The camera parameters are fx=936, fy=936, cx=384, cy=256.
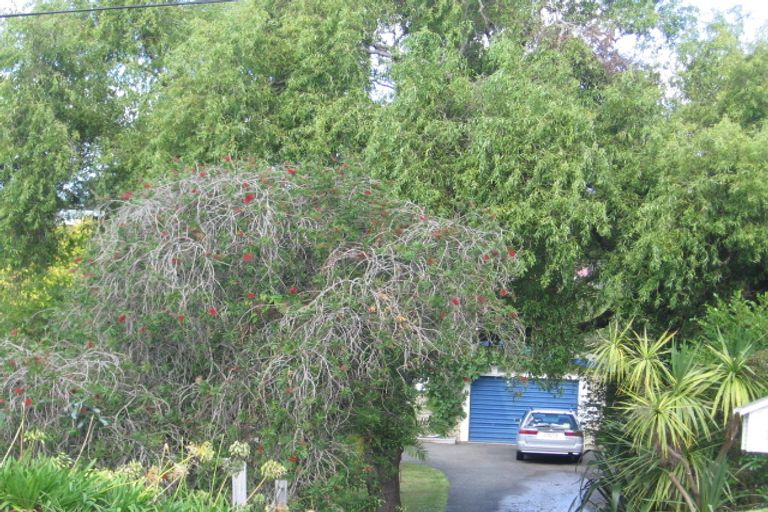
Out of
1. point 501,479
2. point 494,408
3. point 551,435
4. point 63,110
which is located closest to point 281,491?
point 63,110

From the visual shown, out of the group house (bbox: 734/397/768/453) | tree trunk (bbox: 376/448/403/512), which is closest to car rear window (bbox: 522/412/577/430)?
tree trunk (bbox: 376/448/403/512)

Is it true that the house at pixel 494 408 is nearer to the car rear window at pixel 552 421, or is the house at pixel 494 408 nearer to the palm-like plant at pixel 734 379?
the car rear window at pixel 552 421

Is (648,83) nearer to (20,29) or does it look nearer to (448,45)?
(448,45)

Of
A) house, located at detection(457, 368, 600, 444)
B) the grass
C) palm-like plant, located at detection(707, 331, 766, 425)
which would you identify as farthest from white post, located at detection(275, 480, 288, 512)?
house, located at detection(457, 368, 600, 444)

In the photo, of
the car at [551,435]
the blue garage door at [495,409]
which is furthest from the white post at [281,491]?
the blue garage door at [495,409]

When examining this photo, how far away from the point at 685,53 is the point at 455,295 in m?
6.81

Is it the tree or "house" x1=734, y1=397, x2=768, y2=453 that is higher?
the tree

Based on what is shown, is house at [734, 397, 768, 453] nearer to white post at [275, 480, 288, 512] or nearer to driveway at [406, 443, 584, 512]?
white post at [275, 480, 288, 512]

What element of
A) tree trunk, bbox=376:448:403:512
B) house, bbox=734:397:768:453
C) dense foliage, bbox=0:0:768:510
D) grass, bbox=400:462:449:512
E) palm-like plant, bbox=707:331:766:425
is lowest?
grass, bbox=400:462:449:512

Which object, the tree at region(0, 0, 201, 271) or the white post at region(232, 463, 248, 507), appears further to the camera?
the tree at region(0, 0, 201, 271)

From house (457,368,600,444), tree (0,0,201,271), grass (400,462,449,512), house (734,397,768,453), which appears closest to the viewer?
house (734,397,768,453)

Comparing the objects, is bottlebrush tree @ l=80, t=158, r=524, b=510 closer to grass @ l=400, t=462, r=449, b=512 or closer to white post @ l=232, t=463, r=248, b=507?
white post @ l=232, t=463, r=248, b=507

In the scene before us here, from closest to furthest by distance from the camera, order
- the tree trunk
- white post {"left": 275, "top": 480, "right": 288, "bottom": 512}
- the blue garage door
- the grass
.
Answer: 1. white post {"left": 275, "top": 480, "right": 288, "bottom": 512}
2. the tree trunk
3. the grass
4. the blue garage door

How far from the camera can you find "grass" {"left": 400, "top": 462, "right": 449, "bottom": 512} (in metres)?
17.0
